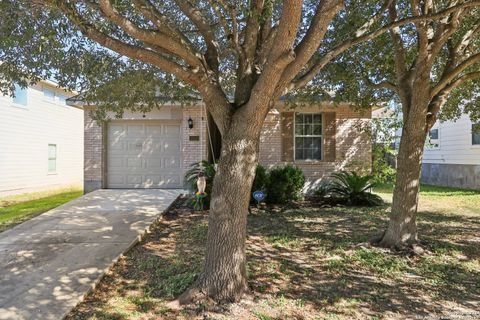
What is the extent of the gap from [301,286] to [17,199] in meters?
12.4

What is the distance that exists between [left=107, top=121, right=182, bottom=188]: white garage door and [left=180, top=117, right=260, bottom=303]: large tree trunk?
852cm

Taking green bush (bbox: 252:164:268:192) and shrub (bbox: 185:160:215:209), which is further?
green bush (bbox: 252:164:268:192)

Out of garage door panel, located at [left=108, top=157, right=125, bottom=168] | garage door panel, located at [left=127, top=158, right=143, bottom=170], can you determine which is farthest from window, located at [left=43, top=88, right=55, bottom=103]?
garage door panel, located at [left=127, top=158, right=143, bottom=170]

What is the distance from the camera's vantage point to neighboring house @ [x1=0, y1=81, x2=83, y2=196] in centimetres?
1410

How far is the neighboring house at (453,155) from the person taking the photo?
15641mm

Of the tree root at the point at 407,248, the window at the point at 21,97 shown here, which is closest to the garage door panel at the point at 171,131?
the window at the point at 21,97

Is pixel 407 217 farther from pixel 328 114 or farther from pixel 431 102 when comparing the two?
pixel 328 114

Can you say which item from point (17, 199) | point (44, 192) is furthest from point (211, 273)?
point (44, 192)

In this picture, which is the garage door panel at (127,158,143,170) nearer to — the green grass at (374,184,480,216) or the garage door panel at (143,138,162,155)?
the garage door panel at (143,138,162,155)

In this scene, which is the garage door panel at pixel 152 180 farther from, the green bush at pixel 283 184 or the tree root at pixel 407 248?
the tree root at pixel 407 248

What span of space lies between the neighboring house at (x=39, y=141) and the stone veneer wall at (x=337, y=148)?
9.68 meters

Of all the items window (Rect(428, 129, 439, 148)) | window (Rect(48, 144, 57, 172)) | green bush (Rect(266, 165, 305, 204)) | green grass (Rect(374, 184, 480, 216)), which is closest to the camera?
green grass (Rect(374, 184, 480, 216))

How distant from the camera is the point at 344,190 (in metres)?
11.1

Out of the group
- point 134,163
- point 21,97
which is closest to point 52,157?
point 21,97
